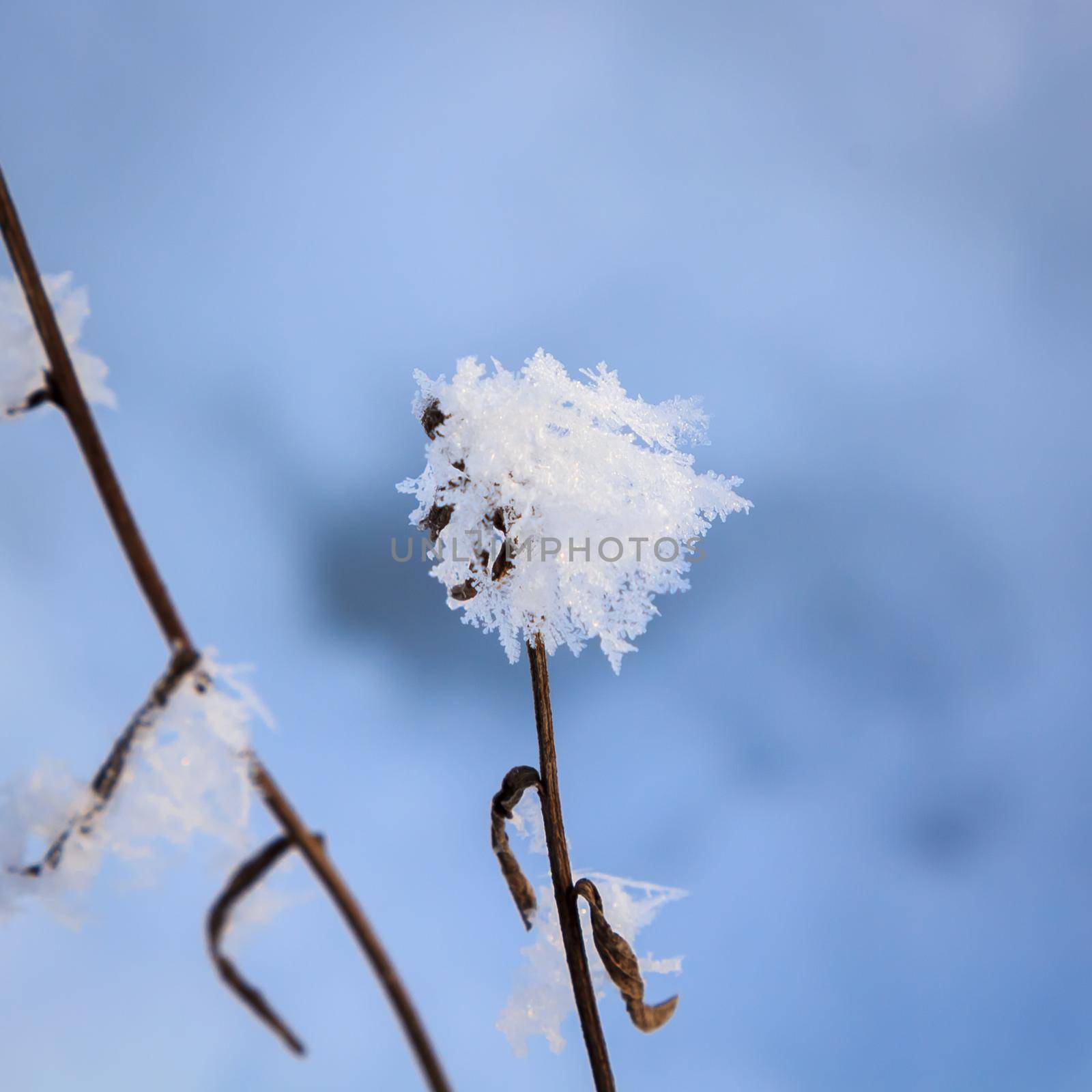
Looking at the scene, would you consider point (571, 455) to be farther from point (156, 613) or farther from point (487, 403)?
point (156, 613)

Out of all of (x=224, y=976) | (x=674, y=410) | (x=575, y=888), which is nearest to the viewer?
(x=224, y=976)

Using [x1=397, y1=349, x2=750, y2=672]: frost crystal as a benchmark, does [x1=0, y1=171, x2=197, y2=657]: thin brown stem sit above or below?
below

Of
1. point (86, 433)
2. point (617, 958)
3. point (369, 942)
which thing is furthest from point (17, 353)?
point (617, 958)

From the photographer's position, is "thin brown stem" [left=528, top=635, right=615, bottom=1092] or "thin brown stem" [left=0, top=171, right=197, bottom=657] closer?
"thin brown stem" [left=0, top=171, right=197, bottom=657]

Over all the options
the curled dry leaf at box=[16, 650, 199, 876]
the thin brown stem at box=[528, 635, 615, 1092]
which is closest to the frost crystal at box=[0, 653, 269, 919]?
the curled dry leaf at box=[16, 650, 199, 876]

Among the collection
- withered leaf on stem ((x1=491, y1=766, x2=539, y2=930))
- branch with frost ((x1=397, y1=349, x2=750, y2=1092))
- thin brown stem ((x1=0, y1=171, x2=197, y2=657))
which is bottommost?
thin brown stem ((x1=0, y1=171, x2=197, y2=657))

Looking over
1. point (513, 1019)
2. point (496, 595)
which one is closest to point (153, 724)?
point (496, 595)

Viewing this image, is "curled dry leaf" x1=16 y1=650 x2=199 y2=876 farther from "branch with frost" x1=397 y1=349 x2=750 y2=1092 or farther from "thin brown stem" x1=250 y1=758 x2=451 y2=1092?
"branch with frost" x1=397 y1=349 x2=750 y2=1092
